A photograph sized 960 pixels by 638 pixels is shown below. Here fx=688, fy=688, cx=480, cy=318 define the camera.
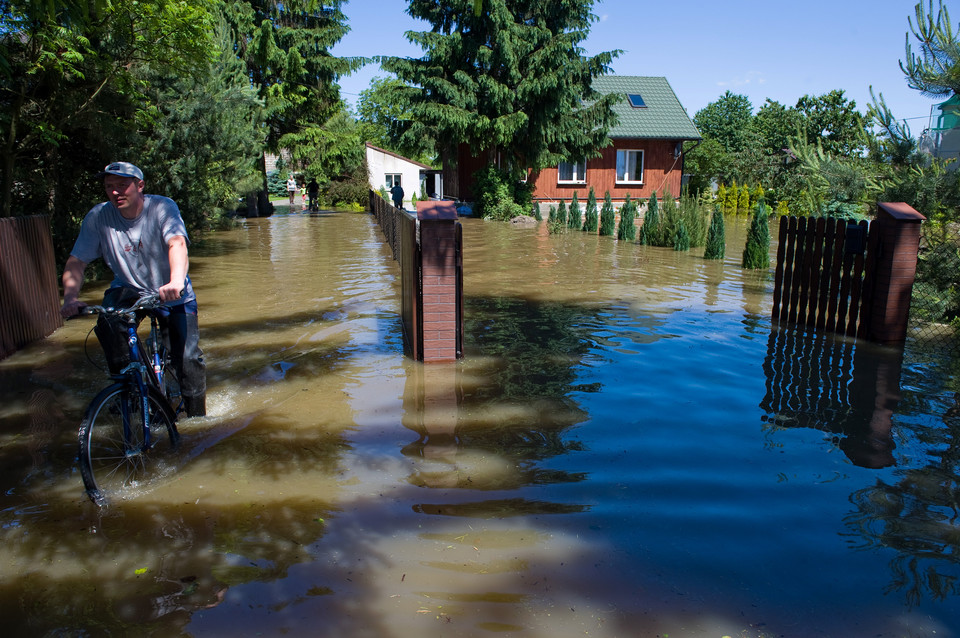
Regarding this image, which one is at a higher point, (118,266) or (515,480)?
(118,266)

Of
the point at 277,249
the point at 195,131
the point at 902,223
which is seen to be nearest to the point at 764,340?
the point at 902,223

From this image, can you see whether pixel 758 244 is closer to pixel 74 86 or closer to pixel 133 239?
pixel 133 239

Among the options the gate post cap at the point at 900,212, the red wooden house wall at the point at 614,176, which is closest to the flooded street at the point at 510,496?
the gate post cap at the point at 900,212

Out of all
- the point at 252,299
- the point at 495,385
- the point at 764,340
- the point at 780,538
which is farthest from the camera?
the point at 252,299

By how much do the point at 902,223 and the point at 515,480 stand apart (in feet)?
19.5

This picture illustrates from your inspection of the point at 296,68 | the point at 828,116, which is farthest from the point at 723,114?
the point at 296,68

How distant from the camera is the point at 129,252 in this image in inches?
186

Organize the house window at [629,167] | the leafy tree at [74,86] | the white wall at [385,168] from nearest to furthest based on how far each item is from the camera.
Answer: the leafy tree at [74,86] < the house window at [629,167] < the white wall at [385,168]

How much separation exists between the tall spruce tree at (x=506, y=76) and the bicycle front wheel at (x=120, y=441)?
24477 millimetres

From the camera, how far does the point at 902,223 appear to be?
777 centimetres

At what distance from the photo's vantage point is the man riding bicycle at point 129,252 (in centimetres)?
443

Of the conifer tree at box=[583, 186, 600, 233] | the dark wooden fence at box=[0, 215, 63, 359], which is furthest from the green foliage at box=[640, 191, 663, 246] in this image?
the dark wooden fence at box=[0, 215, 63, 359]

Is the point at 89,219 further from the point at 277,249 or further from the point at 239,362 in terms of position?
the point at 277,249

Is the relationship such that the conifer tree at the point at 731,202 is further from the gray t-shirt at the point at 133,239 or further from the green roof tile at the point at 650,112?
the gray t-shirt at the point at 133,239
